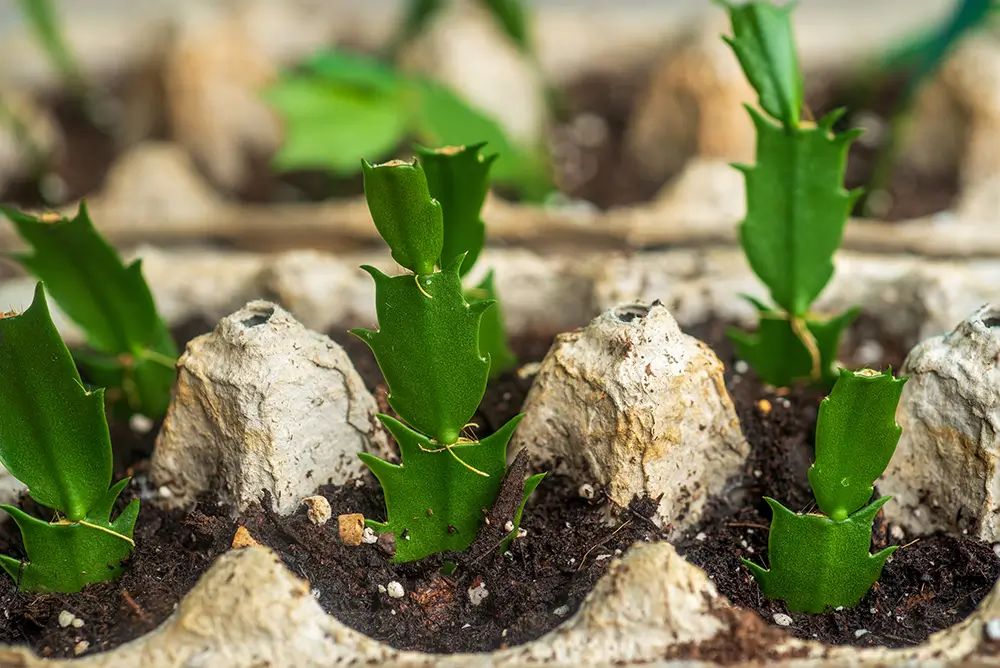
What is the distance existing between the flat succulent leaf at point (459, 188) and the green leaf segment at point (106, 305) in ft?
0.94

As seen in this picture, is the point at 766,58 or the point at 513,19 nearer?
the point at 766,58

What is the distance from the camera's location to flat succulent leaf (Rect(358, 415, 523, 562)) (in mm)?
825

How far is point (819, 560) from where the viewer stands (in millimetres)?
815

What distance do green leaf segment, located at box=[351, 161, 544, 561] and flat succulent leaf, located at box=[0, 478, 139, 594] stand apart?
0.21 metres

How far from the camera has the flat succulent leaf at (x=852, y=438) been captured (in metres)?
0.77

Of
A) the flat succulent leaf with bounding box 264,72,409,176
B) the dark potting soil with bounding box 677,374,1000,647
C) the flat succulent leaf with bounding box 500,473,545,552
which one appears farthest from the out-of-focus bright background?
the flat succulent leaf with bounding box 500,473,545,552

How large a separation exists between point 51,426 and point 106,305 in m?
0.21

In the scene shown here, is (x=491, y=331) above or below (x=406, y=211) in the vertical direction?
below

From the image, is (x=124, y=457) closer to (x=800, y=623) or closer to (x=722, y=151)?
(x=800, y=623)

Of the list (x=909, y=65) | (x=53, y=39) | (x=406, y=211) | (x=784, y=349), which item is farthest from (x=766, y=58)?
(x=53, y=39)

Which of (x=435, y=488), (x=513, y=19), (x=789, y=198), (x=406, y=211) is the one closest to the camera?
(x=406, y=211)

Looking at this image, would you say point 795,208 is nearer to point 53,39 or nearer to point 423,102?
point 423,102

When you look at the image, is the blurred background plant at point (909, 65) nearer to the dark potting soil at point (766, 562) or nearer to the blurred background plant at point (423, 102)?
the blurred background plant at point (423, 102)

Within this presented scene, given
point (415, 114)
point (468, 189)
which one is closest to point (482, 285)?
point (468, 189)
